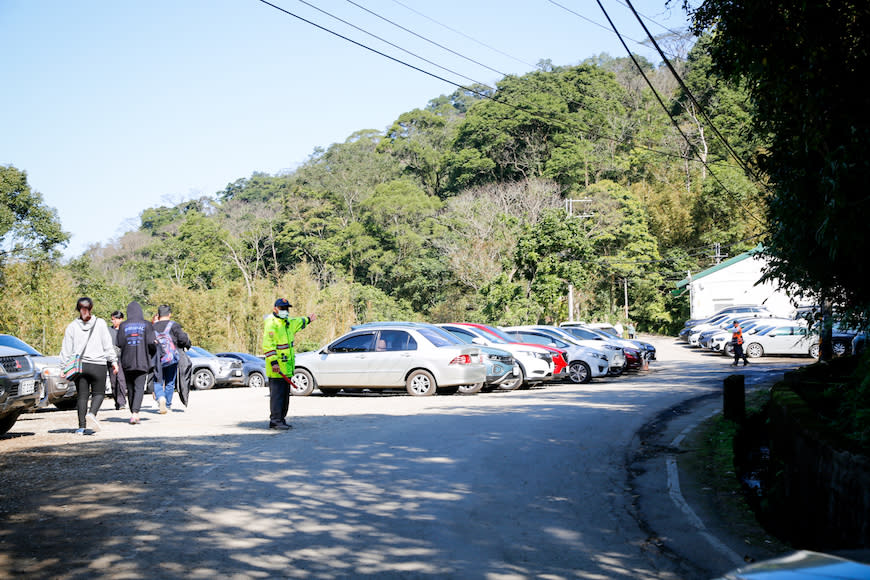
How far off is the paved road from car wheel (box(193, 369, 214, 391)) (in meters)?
12.1

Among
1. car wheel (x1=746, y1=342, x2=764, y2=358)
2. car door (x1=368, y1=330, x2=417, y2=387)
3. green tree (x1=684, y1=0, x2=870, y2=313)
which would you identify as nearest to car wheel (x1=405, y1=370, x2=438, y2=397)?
car door (x1=368, y1=330, x2=417, y2=387)

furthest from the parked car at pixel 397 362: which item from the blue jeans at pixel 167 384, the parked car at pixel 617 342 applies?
the parked car at pixel 617 342

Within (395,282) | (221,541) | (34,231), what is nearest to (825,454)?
(221,541)

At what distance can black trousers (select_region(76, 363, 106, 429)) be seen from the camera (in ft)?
37.6

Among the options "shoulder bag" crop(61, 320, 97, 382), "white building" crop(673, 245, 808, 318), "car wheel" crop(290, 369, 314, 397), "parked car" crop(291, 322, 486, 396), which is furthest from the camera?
"white building" crop(673, 245, 808, 318)

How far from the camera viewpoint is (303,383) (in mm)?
19141

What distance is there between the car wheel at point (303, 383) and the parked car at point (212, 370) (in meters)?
6.45

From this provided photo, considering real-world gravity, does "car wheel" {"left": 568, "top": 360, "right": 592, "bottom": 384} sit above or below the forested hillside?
below

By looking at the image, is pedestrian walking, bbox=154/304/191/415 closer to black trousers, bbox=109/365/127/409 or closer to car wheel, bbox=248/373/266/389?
black trousers, bbox=109/365/127/409

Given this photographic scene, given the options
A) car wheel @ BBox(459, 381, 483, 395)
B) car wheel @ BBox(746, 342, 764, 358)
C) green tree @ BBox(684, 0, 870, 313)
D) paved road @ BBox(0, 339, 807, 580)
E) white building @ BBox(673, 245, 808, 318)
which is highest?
white building @ BBox(673, 245, 808, 318)

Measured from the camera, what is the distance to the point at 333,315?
39656 millimetres

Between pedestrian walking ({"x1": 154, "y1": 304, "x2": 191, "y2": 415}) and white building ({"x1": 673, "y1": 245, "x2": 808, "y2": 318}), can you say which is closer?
pedestrian walking ({"x1": 154, "y1": 304, "x2": 191, "y2": 415})

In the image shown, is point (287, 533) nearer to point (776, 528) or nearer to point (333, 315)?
point (776, 528)

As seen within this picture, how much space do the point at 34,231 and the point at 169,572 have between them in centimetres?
3068
